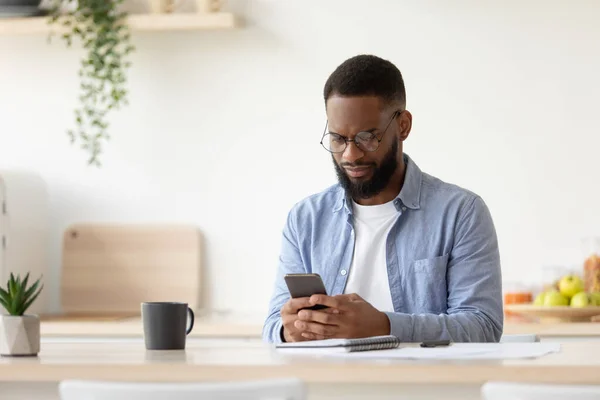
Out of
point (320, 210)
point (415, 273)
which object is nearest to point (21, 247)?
point (320, 210)

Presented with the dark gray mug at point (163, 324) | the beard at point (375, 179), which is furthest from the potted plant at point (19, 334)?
the beard at point (375, 179)

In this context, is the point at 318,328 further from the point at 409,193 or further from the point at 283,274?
the point at 409,193

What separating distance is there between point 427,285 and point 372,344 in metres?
0.55

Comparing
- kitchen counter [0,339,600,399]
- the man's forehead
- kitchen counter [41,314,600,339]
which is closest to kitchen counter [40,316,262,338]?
kitchen counter [41,314,600,339]

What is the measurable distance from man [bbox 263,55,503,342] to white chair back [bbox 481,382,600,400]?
0.77 m

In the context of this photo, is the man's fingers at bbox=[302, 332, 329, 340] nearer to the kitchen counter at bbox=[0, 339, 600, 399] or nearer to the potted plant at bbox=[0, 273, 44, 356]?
the kitchen counter at bbox=[0, 339, 600, 399]

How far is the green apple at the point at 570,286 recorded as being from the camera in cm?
349

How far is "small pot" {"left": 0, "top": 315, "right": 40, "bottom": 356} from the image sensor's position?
191cm

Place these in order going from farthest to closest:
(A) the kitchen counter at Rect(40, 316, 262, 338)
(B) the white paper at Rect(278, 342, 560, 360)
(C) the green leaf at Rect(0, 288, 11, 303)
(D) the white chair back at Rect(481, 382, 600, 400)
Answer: (A) the kitchen counter at Rect(40, 316, 262, 338)
(C) the green leaf at Rect(0, 288, 11, 303)
(B) the white paper at Rect(278, 342, 560, 360)
(D) the white chair back at Rect(481, 382, 600, 400)

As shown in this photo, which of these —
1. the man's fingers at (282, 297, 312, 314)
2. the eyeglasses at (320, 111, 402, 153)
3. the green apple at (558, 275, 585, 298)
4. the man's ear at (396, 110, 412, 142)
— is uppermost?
the man's ear at (396, 110, 412, 142)

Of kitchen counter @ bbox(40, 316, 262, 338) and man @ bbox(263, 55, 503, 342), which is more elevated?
man @ bbox(263, 55, 503, 342)

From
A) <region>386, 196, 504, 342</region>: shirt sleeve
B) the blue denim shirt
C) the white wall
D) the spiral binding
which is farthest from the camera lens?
the white wall

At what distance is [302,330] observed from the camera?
213cm

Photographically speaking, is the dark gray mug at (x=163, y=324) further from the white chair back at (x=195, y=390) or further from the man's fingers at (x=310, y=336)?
the white chair back at (x=195, y=390)
